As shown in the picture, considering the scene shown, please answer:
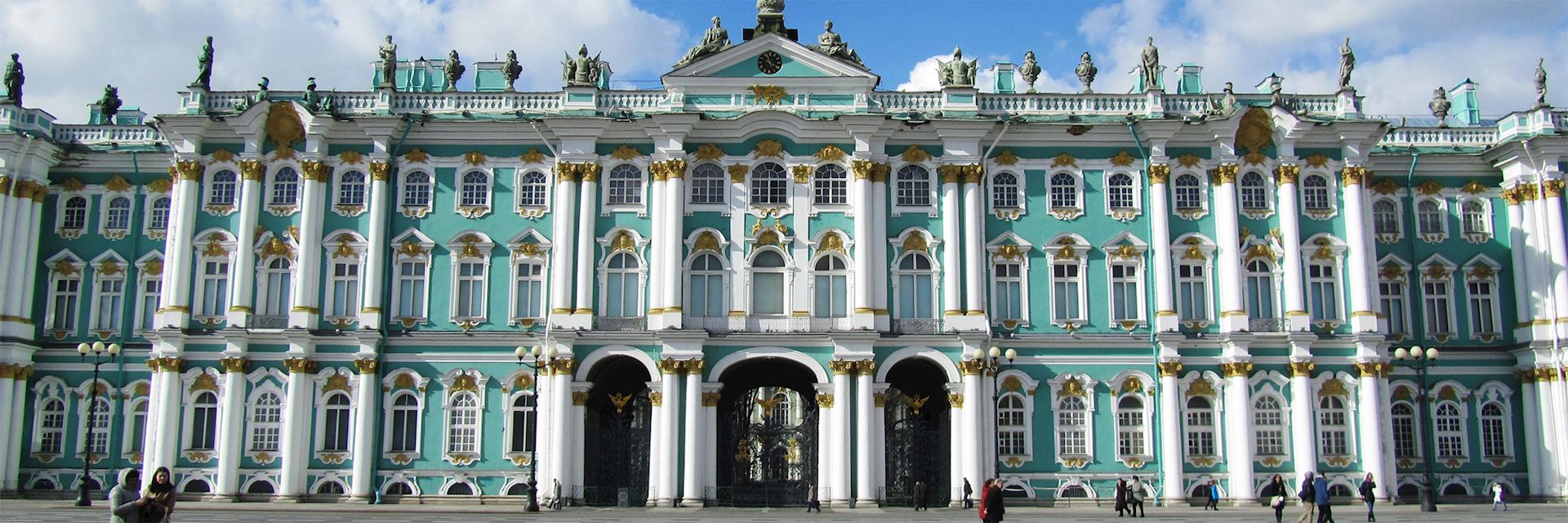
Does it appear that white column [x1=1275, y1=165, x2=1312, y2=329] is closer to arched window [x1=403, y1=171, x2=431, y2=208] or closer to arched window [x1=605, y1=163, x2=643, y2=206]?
arched window [x1=605, y1=163, x2=643, y2=206]

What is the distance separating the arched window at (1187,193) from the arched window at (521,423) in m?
21.7

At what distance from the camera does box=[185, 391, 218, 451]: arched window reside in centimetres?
4522

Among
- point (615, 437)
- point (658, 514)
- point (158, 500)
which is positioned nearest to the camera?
point (158, 500)

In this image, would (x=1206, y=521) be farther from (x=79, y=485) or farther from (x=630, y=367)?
(x=79, y=485)

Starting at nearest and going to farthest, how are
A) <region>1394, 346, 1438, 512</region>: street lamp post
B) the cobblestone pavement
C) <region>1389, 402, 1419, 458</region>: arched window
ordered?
1. the cobblestone pavement
2. <region>1394, 346, 1438, 512</region>: street lamp post
3. <region>1389, 402, 1419, 458</region>: arched window

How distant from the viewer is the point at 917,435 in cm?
4594

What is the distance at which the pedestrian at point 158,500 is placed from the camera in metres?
18.3

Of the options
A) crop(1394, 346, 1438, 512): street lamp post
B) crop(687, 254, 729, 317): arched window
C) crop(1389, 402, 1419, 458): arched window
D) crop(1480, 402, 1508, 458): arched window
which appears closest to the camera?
crop(1394, 346, 1438, 512): street lamp post

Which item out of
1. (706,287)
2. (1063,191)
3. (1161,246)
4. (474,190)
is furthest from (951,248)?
(474,190)

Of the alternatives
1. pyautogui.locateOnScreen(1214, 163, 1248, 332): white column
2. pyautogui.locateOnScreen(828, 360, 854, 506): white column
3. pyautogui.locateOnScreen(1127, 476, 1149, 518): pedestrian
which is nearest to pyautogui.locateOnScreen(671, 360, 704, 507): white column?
pyautogui.locateOnScreen(828, 360, 854, 506): white column

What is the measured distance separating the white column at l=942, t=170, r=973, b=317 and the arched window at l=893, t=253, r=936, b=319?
0.51 metres

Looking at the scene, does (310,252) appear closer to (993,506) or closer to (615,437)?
(615,437)

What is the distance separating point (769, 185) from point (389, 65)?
1343cm

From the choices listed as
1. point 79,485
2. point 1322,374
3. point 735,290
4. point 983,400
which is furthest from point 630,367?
point 1322,374
